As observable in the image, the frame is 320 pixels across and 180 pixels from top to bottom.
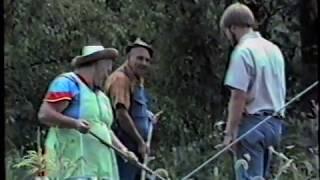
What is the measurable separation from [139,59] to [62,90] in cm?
91

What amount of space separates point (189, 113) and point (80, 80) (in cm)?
465

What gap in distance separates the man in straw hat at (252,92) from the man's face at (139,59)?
0.62 metres

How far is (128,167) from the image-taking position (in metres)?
4.55

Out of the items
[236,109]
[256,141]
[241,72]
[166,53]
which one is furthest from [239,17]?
[166,53]

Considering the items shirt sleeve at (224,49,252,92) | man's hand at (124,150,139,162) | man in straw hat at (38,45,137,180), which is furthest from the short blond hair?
man's hand at (124,150,139,162)

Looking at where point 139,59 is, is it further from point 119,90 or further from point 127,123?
point 127,123

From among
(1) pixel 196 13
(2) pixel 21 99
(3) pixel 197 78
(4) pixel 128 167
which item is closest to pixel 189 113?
(3) pixel 197 78

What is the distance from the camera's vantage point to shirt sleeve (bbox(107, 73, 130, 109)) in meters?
4.53

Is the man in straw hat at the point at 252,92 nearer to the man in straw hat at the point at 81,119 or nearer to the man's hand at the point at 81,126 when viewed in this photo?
the man in straw hat at the point at 81,119

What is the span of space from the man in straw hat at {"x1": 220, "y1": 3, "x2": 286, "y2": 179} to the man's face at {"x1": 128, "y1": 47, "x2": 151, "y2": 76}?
620mm

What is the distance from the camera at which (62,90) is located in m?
3.89

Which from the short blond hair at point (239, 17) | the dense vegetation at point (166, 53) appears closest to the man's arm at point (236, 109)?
the short blond hair at point (239, 17)

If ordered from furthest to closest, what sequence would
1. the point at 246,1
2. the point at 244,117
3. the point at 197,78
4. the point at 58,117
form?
the point at 197,78, the point at 246,1, the point at 244,117, the point at 58,117

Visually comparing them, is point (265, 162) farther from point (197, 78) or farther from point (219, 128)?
point (197, 78)
